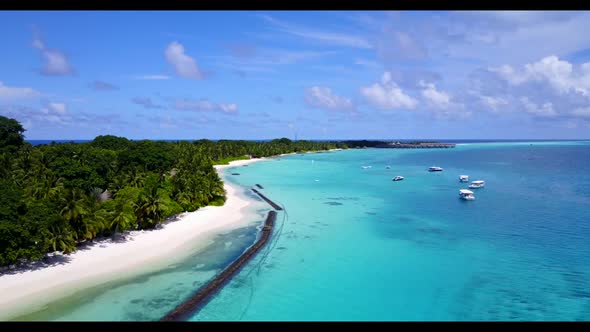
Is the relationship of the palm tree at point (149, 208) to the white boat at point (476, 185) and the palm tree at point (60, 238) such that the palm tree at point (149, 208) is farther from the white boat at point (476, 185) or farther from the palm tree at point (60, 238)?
the white boat at point (476, 185)

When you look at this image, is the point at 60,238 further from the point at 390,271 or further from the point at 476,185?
the point at 476,185

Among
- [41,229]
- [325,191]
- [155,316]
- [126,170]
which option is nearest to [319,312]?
[155,316]

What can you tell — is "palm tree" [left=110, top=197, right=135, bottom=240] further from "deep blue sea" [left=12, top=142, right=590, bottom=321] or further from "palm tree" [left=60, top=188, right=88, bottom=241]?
"deep blue sea" [left=12, top=142, right=590, bottom=321]

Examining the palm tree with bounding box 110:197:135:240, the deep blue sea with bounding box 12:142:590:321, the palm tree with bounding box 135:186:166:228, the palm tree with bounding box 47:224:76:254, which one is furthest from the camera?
the palm tree with bounding box 135:186:166:228

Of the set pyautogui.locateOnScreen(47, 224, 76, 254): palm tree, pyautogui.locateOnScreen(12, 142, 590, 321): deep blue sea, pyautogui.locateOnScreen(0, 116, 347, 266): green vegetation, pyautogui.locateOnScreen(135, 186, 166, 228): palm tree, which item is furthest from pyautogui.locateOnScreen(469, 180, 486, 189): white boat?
pyautogui.locateOnScreen(47, 224, 76, 254): palm tree

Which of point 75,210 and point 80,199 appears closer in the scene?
point 75,210

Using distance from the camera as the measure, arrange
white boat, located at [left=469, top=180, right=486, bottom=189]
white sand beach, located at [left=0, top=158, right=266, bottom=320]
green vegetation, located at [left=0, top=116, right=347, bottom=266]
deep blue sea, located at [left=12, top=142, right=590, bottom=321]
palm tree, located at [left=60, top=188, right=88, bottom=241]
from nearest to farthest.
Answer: white sand beach, located at [left=0, top=158, right=266, bottom=320]
deep blue sea, located at [left=12, top=142, right=590, bottom=321]
green vegetation, located at [left=0, top=116, right=347, bottom=266]
palm tree, located at [left=60, top=188, right=88, bottom=241]
white boat, located at [left=469, top=180, right=486, bottom=189]

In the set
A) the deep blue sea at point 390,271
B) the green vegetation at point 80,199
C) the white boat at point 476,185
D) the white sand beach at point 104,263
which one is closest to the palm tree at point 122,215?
the green vegetation at point 80,199

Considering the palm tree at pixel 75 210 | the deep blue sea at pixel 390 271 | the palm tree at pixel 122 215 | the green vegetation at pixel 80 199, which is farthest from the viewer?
the palm tree at pixel 122 215

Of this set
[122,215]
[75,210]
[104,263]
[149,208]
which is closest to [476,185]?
[149,208]

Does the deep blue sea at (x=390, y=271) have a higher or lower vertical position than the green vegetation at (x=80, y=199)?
lower
